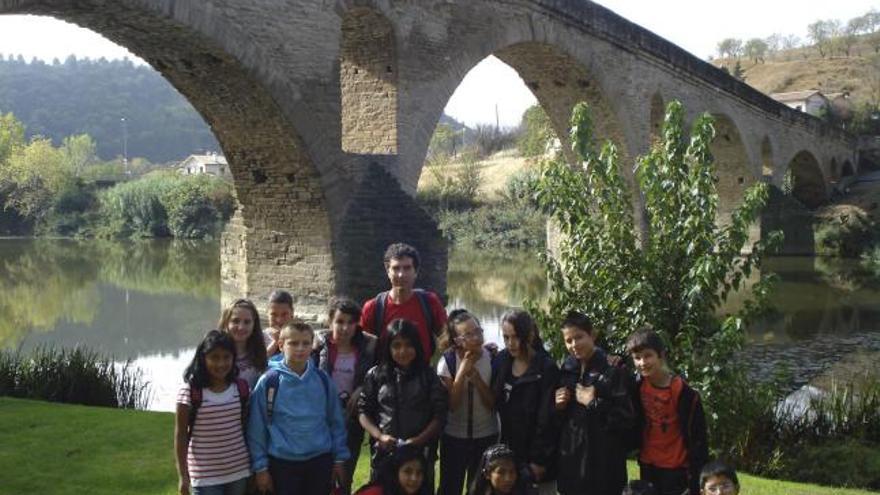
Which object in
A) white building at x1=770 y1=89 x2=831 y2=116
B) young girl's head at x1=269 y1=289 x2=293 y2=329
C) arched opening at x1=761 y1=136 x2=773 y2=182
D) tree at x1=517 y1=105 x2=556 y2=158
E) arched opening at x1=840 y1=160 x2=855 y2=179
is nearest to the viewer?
young girl's head at x1=269 y1=289 x2=293 y2=329

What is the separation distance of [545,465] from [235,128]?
7180 mm

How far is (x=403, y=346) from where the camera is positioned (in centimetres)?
391

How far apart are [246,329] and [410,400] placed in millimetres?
861

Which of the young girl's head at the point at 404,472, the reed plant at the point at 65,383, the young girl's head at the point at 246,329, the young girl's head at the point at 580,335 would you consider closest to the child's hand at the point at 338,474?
the young girl's head at the point at 404,472

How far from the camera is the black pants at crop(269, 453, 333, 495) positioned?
3.78 meters

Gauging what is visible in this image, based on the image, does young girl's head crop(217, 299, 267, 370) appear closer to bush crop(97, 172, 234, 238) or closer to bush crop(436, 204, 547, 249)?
bush crop(436, 204, 547, 249)

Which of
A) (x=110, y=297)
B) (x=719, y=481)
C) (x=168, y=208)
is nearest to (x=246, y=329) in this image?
(x=719, y=481)

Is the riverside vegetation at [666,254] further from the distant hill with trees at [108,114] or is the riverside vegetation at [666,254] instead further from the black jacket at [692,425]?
the distant hill with trees at [108,114]

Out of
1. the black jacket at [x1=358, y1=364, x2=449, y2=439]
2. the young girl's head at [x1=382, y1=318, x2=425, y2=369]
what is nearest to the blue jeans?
the black jacket at [x1=358, y1=364, x2=449, y2=439]

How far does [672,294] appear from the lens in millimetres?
5652

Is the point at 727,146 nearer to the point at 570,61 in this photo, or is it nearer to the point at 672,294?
the point at 570,61

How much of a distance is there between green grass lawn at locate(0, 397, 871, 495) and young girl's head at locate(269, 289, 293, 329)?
1.44 meters

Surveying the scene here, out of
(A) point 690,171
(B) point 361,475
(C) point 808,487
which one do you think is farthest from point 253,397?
(C) point 808,487

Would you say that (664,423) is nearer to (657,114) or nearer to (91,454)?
(91,454)
